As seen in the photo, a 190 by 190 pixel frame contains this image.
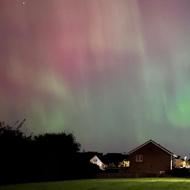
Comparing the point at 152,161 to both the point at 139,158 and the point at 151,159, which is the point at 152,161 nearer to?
the point at 151,159

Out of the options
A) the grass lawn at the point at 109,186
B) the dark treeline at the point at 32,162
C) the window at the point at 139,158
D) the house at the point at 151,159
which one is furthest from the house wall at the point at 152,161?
the grass lawn at the point at 109,186

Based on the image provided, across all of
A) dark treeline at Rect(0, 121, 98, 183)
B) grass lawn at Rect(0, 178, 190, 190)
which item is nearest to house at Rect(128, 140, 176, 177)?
dark treeline at Rect(0, 121, 98, 183)

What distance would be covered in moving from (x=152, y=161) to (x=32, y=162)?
32118 millimetres

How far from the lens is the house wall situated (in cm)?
7156

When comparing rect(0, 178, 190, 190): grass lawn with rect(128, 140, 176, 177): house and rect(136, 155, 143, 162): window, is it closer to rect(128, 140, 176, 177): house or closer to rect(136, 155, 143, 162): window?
rect(128, 140, 176, 177): house

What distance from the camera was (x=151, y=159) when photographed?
2852 inches

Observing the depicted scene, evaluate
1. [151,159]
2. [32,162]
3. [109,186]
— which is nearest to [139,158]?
[151,159]

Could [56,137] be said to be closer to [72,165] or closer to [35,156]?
[72,165]

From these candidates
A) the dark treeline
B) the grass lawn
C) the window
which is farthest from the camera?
the window

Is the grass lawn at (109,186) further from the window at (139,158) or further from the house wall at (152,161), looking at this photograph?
the window at (139,158)

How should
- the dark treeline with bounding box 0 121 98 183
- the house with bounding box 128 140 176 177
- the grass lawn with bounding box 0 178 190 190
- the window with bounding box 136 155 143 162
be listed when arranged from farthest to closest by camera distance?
the window with bounding box 136 155 143 162
the house with bounding box 128 140 176 177
the dark treeline with bounding box 0 121 98 183
the grass lawn with bounding box 0 178 190 190

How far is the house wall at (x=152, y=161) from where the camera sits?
235 ft

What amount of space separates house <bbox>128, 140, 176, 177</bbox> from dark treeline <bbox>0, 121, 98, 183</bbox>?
14.5 meters

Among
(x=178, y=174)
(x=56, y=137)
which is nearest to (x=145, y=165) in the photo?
(x=178, y=174)
